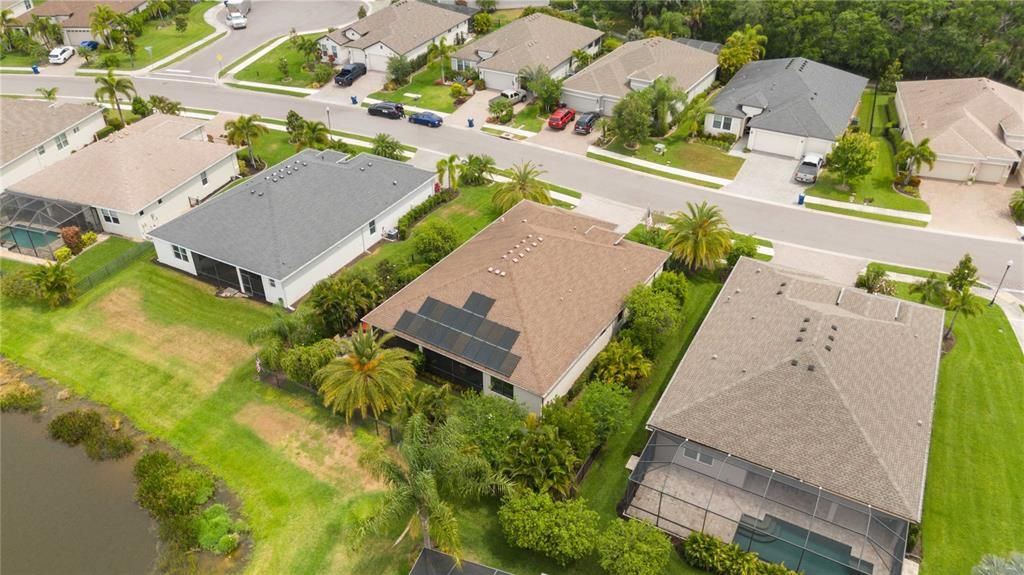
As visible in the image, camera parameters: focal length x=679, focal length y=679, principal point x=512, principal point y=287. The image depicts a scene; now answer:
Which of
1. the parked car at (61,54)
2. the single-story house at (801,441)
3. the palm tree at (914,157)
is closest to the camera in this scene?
the single-story house at (801,441)

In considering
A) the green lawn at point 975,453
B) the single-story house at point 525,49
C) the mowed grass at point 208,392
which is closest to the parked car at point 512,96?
the single-story house at point 525,49

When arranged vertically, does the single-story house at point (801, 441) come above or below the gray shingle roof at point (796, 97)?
below

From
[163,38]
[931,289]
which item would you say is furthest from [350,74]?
[931,289]

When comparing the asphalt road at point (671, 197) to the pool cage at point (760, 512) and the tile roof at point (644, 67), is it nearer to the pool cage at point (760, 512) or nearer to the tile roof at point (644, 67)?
the tile roof at point (644, 67)

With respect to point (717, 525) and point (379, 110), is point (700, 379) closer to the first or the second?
point (717, 525)

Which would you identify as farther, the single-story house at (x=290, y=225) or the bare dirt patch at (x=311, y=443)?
the single-story house at (x=290, y=225)

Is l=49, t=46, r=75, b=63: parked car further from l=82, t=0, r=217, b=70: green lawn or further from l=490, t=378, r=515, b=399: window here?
l=490, t=378, r=515, b=399: window

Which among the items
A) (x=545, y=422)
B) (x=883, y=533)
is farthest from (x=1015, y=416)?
(x=545, y=422)
